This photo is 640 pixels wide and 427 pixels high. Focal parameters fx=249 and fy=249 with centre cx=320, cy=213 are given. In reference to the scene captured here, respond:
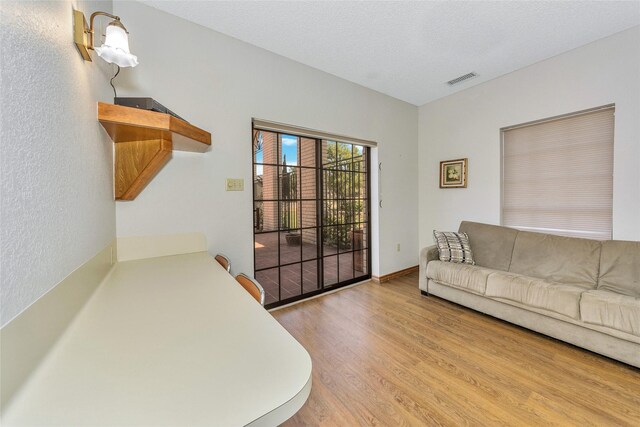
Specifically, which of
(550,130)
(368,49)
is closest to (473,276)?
(550,130)

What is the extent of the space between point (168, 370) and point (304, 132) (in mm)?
2503

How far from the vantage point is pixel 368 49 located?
2434 mm

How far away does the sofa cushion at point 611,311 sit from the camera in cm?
163

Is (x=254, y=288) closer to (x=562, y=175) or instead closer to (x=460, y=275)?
(x=460, y=275)

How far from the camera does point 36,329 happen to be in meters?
0.57

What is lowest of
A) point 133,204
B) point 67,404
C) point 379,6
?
point 67,404

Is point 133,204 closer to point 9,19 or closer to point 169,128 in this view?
point 169,128

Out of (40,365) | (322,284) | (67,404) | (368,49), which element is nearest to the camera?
(67,404)

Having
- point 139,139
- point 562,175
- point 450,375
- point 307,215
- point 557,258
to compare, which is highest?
point 139,139

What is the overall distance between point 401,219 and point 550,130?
1922 mm

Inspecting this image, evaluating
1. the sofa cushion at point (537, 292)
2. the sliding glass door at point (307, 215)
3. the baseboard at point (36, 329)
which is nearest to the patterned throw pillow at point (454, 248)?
the sofa cushion at point (537, 292)

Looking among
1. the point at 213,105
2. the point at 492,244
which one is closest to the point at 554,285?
the point at 492,244

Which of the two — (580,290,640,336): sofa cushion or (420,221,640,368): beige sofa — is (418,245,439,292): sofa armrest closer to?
(420,221,640,368): beige sofa

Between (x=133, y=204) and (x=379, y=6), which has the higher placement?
(x=379, y=6)
